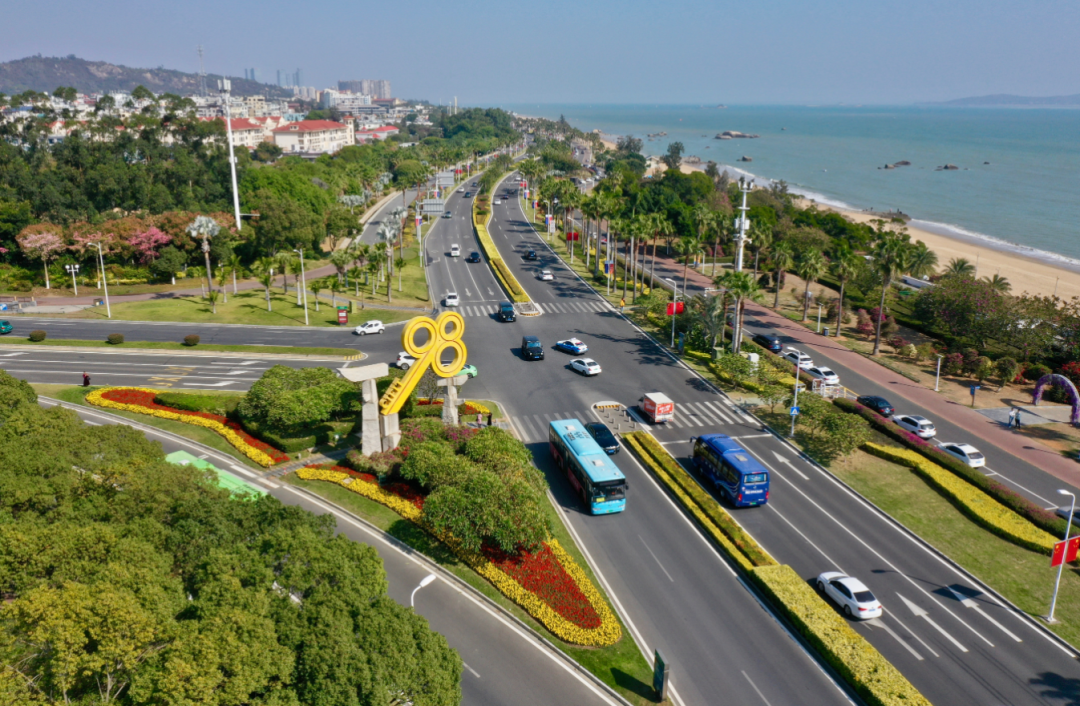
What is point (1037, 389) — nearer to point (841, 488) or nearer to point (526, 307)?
point (841, 488)

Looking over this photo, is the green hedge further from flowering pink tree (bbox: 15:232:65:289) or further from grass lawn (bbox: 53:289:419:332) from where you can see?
flowering pink tree (bbox: 15:232:65:289)

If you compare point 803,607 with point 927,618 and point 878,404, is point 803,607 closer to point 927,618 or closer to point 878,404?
point 927,618

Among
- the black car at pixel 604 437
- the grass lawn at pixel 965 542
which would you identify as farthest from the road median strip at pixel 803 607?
the grass lawn at pixel 965 542

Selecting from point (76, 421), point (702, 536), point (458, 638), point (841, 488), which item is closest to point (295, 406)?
point (76, 421)

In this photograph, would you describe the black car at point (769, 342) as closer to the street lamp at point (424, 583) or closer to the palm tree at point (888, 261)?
the palm tree at point (888, 261)

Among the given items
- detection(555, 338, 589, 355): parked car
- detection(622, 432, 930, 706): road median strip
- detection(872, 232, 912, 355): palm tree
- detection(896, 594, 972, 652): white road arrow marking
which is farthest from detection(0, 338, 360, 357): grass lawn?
detection(872, 232, 912, 355): palm tree
